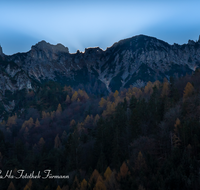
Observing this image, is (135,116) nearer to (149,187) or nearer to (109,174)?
(109,174)

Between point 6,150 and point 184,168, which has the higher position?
point 184,168

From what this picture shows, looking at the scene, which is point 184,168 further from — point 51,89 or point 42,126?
point 51,89

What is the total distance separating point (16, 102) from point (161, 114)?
13461cm

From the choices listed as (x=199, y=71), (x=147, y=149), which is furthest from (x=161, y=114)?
(x=199, y=71)

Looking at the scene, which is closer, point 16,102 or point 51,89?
point 51,89

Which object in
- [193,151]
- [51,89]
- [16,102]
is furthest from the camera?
[16,102]

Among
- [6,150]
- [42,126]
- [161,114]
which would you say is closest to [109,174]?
[161,114]

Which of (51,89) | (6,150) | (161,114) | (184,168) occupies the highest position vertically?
(51,89)

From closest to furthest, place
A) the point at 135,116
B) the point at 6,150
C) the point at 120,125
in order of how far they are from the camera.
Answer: the point at 135,116
the point at 120,125
the point at 6,150

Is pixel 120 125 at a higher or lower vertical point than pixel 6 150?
higher

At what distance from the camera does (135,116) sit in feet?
154

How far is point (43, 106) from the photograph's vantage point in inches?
4473

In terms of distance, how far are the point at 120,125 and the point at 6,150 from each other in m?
41.7

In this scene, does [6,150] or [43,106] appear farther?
[43,106]
